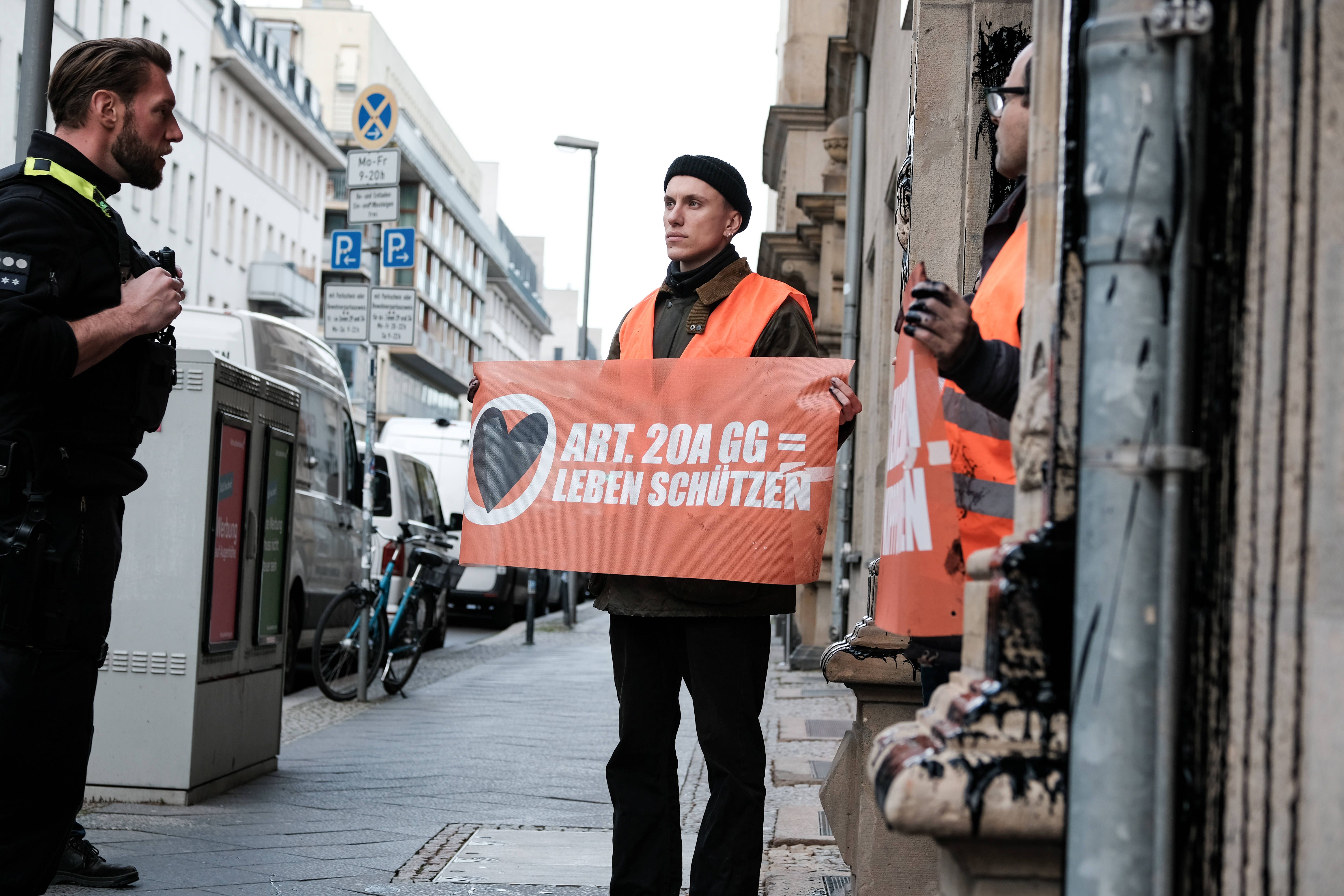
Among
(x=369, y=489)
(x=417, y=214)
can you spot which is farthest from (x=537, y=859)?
(x=417, y=214)

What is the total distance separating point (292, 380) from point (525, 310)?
112 metres

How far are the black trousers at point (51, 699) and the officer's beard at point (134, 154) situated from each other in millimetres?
814

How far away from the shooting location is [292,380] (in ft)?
42.0

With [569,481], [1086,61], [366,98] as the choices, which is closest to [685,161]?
[569,481]

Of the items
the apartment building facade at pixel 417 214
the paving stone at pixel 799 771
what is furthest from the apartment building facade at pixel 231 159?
the paving stone at pixel 799 771

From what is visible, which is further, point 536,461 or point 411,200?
point 411,200

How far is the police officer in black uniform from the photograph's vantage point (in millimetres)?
3295

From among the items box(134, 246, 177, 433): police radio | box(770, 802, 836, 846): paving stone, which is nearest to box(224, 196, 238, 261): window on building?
box(770, 802, 836, 846): paving stone

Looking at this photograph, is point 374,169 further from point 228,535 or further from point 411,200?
point 411,200

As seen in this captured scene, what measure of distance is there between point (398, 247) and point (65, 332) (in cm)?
932

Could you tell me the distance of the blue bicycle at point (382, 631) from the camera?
1106 cm

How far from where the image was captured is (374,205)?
11.5m

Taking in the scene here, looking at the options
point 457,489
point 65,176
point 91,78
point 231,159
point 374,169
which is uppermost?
point 231,159

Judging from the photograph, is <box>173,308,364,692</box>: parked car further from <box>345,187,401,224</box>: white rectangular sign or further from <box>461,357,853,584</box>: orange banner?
<box>461,357,853,584</box>: orange banner
